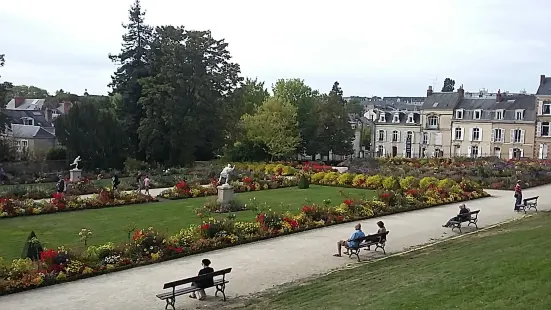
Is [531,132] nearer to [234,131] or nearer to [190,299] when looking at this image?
[234,131]

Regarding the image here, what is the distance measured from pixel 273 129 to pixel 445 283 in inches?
1879

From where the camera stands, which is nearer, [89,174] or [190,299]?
[190,299]

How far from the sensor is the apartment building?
7856 cm

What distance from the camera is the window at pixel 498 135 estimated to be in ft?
228

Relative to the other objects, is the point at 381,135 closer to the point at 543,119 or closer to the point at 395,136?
the point at 395,136

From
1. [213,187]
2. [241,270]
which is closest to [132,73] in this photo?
[213,187]

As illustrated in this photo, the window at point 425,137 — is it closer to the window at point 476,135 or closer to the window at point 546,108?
the window at point 476,135

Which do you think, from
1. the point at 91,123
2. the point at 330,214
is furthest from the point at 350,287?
the point at 91,123

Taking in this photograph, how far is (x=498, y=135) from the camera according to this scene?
69.9 metres

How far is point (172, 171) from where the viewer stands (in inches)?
1695

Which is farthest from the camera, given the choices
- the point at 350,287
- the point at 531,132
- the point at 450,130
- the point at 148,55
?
the point at 450,130

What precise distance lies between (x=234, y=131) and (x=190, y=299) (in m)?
43.6

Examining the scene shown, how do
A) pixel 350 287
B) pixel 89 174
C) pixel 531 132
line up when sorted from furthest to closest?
pixel 531 132, pixel 89 174, pixel 350 287

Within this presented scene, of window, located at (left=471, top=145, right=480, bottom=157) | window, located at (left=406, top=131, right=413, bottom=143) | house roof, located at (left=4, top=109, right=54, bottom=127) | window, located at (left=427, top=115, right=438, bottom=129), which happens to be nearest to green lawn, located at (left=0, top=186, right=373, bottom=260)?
window, located at (left=471, top=145, right=480, bottom=157)
